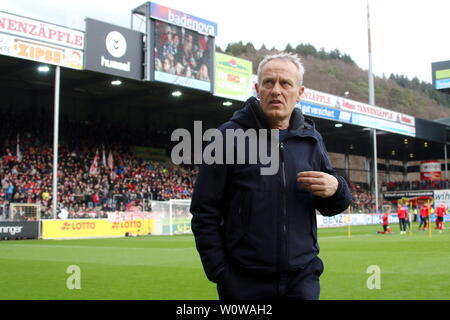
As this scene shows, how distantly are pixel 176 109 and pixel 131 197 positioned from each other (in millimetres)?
13980

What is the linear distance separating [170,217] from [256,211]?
31.7m

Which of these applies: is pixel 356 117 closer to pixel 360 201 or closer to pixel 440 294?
pixel 360 201

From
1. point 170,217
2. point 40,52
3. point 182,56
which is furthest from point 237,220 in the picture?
point 182,56

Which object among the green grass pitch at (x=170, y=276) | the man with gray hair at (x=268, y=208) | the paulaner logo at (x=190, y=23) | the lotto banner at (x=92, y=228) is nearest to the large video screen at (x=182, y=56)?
the paulaner logo at (x=190, y=23)

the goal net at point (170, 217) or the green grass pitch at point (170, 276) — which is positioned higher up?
the goal net at point (170, 217)

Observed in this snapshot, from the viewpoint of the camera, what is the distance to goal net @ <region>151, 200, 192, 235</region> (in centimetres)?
3453

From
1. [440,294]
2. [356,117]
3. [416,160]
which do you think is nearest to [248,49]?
[416,160]

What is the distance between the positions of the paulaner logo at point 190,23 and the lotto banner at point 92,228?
40.8ft

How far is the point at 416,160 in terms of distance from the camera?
82.8 meters

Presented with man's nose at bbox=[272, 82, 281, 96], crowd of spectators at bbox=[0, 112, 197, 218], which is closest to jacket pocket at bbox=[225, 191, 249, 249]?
man's nose at bbox=[272, 82, 281, 96]

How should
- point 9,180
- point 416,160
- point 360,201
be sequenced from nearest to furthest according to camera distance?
point 9,180, point 360,201, point 416,160

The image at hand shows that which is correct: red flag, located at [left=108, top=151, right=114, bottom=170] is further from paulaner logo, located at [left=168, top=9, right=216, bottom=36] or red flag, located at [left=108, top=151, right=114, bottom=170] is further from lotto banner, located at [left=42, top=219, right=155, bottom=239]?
paulaner logo, located at [left=168, top=9, right=216, bottom=36]

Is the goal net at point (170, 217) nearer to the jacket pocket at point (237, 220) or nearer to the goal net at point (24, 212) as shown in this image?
the goal net at point (24, 212)

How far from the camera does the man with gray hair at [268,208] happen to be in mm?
3229
